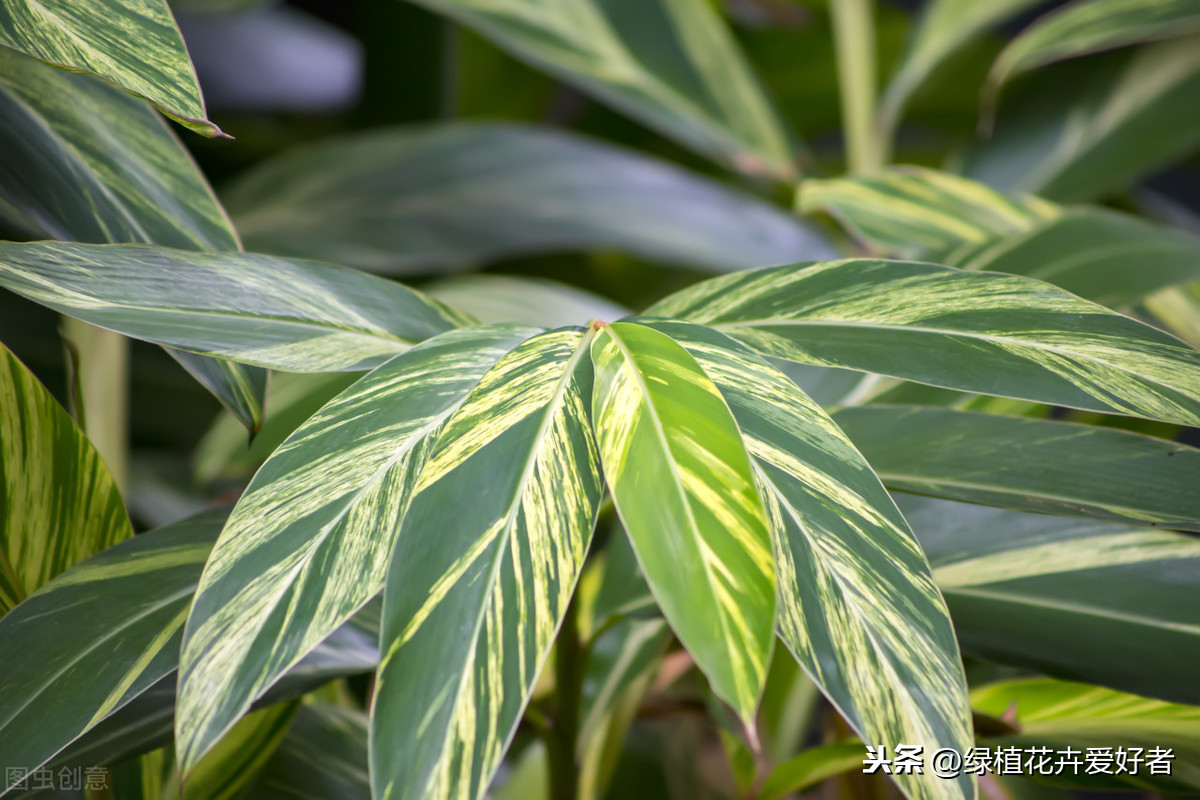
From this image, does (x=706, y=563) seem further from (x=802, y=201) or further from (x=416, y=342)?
(x=802, y=201)

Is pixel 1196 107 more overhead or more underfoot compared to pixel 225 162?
more underfoot

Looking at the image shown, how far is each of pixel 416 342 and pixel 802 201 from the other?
1.00 feet

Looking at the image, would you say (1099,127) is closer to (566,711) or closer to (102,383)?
(566,711)

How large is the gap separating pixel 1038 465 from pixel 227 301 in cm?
30

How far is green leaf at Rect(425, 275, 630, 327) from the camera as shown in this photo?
0.56 meters

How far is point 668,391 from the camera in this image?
23 centimetres

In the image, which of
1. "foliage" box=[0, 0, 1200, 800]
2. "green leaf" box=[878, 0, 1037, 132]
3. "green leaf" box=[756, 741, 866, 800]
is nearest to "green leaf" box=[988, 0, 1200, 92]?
"foliage" box=[0, 0, 1200, 800]

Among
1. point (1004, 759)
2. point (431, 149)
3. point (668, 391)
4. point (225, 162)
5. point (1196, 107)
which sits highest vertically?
point (225, 162)

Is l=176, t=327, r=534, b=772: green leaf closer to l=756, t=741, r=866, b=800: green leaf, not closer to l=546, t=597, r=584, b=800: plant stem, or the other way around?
l=546, t=597, r=584, b=800: plant stem

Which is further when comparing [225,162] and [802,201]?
[225,162]

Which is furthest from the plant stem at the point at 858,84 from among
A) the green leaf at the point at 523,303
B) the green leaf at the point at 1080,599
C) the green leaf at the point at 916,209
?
the green leaf at the point at 1080,599

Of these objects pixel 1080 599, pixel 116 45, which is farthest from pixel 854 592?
pixel 116 45

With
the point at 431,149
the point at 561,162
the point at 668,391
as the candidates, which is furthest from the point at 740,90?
the point at 668,391

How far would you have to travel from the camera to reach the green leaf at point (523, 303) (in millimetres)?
562
